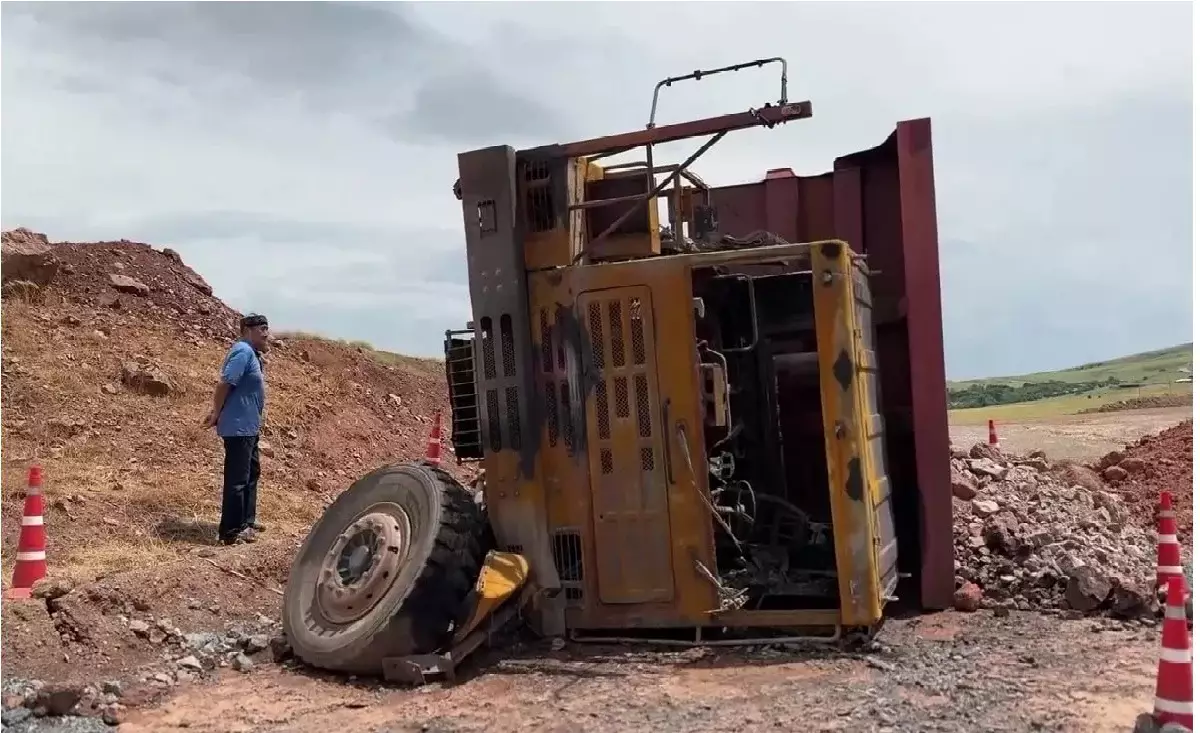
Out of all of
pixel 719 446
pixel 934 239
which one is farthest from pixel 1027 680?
pixel 934 239

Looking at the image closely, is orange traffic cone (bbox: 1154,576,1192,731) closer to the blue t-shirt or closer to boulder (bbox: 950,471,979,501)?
boulder (bbox: 950,471,979,501)

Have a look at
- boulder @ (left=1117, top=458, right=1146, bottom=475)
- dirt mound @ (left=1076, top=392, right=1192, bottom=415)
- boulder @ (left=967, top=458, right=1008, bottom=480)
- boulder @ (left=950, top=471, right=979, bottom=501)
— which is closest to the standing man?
boulder @ (left=950, top=471, right=979, bottom=501)

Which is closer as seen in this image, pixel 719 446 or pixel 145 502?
pixel 719 446

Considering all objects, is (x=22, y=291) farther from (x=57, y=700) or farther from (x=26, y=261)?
(x=57, y=700)

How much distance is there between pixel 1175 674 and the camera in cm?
371

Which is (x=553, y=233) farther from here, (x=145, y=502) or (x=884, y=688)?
(x=145, y=502)

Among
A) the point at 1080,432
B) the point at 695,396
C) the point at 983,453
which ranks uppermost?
the point at 695,396

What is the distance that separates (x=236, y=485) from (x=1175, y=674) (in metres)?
5.85

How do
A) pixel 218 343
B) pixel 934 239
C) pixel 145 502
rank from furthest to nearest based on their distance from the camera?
1. pixel 218 343
2. pixel 145 502
3. pixel 934 239

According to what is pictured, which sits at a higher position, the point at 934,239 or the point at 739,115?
the point at 739,115

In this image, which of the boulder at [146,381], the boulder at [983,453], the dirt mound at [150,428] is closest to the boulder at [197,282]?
the dirt mound at [150,428]

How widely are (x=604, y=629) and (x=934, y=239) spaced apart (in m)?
3.00

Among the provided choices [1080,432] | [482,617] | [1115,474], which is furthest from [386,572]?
[1080,432]

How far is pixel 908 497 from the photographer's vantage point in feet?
19.8
